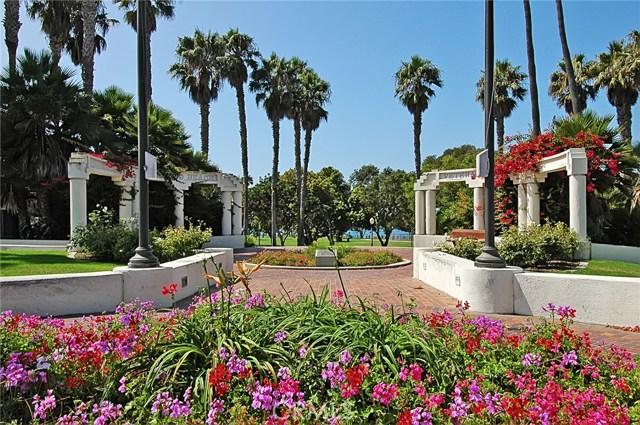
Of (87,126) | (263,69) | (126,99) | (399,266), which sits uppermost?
(263,69)

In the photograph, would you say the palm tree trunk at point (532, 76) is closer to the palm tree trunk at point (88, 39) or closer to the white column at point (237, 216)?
the white column at point (237, 216)

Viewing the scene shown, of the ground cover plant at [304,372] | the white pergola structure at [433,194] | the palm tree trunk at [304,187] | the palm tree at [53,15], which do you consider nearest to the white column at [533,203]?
the white pergola structure at [433,194]

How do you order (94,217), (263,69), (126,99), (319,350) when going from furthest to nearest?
(263,69) → (126,99) → (94,217) → (319,350)

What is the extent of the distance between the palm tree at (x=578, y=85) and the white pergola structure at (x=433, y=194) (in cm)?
1064

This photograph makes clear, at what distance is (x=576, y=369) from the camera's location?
3381mm

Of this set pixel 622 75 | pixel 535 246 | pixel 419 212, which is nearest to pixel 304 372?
pixel 535 246

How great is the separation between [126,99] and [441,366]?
23174 mm

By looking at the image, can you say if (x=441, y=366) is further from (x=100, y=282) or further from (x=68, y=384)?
(x=100, y=282)

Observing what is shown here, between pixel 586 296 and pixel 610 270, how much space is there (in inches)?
150

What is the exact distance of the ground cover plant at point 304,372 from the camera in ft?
8.56

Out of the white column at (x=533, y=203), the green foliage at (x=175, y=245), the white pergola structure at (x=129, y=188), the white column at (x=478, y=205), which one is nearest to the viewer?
the green foliage at (x=175, y=245)

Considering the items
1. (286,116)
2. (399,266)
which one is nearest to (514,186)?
(399,266)

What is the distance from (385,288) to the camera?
9.43 meters

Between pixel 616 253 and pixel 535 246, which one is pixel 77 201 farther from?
pixel 616 253
